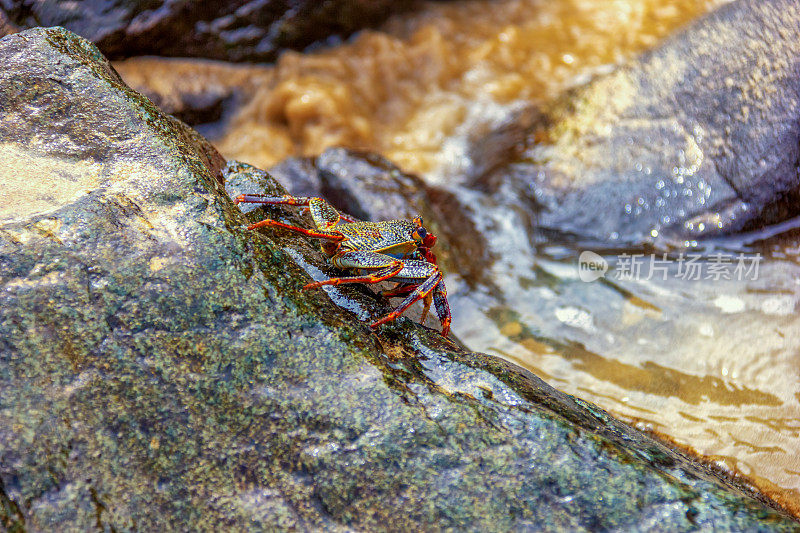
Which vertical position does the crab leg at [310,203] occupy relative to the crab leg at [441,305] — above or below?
above

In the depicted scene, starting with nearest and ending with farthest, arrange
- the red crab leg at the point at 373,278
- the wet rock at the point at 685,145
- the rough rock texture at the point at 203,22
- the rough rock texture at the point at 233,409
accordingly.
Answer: the rough rock texture at the point at 233,409 → the red crab leg at the point at 373,278 → the wet rock at the point at 685,145 → the rough rock texture at the point at 203,22

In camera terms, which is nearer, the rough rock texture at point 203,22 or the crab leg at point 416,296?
the crab leg at point 416,296

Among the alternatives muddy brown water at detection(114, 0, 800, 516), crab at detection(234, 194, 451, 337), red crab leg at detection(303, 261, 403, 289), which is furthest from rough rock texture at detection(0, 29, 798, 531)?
muddy brown water at detection(114, 0, 800, 516)

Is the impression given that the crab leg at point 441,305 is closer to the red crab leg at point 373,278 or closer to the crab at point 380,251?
the crab at point 380,251

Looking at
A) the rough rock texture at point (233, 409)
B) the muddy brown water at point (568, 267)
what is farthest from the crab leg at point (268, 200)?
the muddy brown water at point (568, 267)

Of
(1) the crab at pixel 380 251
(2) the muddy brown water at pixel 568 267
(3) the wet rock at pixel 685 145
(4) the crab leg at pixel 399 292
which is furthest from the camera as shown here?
(3) the wet rock at pixel 685 145

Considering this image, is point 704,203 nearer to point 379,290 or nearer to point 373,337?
point 379,290

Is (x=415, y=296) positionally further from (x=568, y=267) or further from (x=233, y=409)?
(x=568, y=267)
